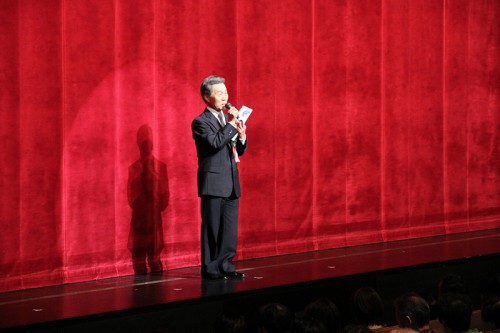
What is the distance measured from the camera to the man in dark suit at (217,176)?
4375 millimetres

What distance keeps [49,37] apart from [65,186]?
2.42 ft

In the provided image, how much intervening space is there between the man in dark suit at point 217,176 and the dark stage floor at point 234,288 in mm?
142

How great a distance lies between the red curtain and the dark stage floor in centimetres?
25

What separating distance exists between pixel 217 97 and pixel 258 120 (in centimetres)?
102

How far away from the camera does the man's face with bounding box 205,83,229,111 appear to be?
440 cm

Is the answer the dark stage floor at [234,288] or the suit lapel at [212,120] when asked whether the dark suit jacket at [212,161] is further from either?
the dark stage floor at [234,288]

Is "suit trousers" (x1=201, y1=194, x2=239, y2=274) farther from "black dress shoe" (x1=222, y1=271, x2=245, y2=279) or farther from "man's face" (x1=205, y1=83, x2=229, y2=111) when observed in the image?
"man's face" (x1=205, y1=83, x2=229, y2=111)

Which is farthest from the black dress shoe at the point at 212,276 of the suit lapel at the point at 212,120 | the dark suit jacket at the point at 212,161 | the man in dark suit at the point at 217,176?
the suit lapel at the point at 212,120

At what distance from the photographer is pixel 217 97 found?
14.5 feet

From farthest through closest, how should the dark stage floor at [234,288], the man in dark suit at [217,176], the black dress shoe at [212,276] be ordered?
the black dress shoe at [212,276]
the man in dark suit at [217,176]
the dark stage floor at [234,288]

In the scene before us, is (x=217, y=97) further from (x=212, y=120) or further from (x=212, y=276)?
(x=212, y=276)

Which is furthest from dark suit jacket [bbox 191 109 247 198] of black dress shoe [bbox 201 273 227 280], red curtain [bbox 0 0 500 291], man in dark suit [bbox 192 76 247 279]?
red curtain [bbox 0 0 500 291]

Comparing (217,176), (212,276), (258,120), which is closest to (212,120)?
(217,176)

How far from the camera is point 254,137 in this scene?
538cm
